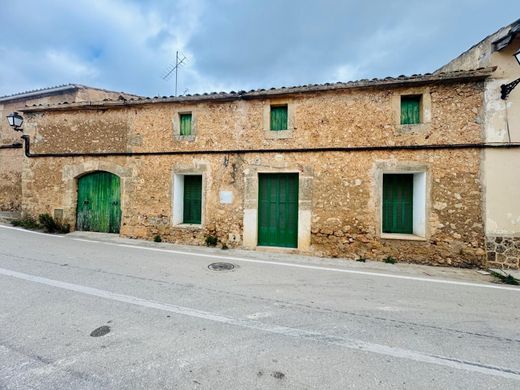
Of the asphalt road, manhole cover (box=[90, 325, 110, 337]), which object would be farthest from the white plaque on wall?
manhole cover (box=[90, 325, 110, 337])

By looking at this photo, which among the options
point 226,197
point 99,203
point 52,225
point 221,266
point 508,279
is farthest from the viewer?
point 99,203

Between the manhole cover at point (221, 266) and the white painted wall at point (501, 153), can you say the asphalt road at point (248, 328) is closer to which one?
the manhole cover at point (221, 266)

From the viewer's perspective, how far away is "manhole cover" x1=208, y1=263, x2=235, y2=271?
5375mm

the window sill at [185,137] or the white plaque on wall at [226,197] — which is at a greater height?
the window sill at [185,137]

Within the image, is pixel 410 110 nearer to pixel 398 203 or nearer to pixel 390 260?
pixel 398 203

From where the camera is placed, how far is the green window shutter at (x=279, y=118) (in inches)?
289

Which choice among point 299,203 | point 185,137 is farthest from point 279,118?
point 185,137

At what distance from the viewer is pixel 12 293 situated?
147 inches

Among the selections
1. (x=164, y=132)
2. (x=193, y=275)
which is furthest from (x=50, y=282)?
(x=164, y=132)

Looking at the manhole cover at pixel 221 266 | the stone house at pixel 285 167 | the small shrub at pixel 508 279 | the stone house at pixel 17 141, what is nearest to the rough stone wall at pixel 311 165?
the stone house at pixel 285 167

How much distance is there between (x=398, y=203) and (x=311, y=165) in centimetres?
258

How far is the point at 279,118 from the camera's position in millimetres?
7371

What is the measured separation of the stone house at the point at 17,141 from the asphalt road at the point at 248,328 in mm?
9262

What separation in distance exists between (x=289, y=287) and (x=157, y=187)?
556cm
